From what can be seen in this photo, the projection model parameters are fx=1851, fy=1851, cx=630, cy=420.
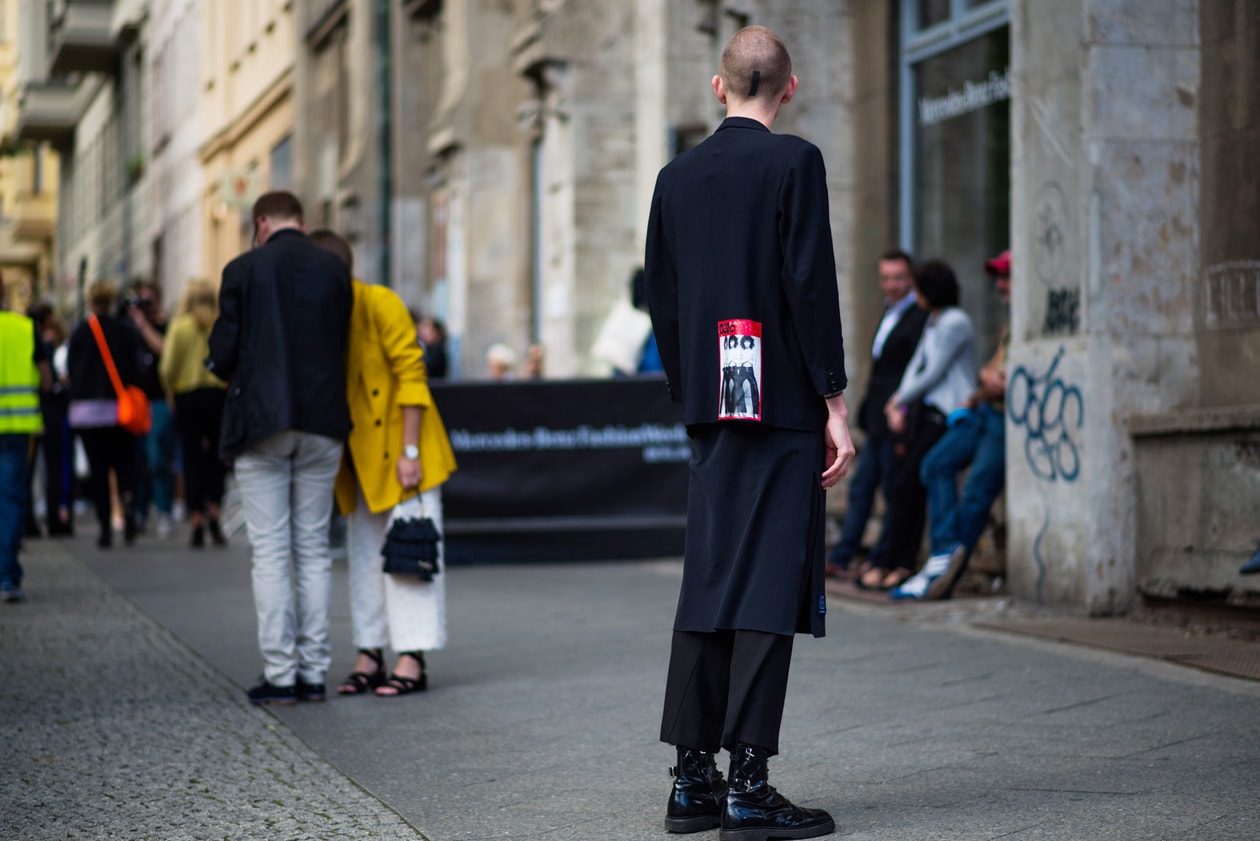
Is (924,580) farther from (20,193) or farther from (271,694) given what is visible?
(20,193)

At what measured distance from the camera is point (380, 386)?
7.25m

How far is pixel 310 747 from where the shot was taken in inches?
239

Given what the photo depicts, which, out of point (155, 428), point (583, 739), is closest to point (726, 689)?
point (583, 739)

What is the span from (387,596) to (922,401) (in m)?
3.88

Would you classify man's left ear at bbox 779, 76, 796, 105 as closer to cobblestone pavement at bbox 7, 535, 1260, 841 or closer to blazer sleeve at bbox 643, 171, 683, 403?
blazer sleeve at bbox 643, 171, 683, 403

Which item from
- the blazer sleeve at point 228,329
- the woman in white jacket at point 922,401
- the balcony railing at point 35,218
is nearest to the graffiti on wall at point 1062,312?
the woman in white jacket at point 922,401

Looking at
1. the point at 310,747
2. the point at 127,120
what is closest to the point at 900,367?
the point at 310,747

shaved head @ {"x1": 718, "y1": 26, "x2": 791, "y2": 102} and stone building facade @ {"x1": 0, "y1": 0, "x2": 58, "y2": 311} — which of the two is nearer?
shaved head @ {"x1": 718, "y1": 26, "x2": 791, "y2": 102}

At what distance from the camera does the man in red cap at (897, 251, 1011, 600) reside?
9766 mm

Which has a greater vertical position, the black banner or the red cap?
the red cap

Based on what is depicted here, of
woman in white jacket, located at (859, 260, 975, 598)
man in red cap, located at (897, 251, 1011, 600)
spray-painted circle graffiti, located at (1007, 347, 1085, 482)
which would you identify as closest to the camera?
spray-painted circle graffiti, located at (1007, 347, 1085, 482)

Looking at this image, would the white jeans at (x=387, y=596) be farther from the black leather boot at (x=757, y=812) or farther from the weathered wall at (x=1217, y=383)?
the weathered wall at (x=1217, y=383)

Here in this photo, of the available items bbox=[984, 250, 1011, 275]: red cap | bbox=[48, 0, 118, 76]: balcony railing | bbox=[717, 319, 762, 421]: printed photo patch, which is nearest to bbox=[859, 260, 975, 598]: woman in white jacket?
bbox=[984, 250, 1011, 275]: red cap

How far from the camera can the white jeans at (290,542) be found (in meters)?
7.03
